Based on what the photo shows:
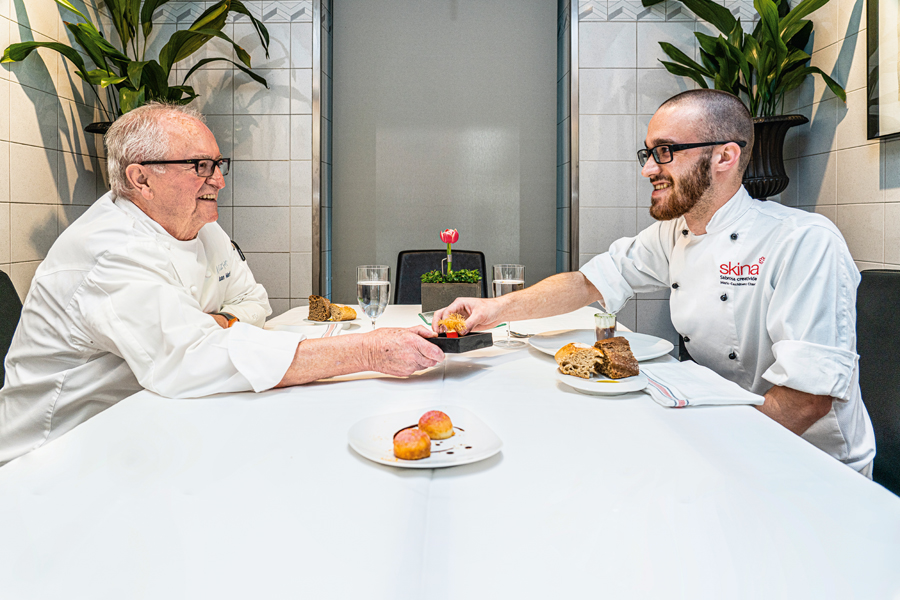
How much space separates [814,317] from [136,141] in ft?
5.27

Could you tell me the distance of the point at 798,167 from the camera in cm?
314

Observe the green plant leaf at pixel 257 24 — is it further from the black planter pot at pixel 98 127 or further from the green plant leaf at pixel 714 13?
the green plant leaf at pixel 714 13

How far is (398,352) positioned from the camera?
120cm

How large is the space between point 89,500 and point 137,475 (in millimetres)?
72

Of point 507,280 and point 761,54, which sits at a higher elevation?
point 761,54

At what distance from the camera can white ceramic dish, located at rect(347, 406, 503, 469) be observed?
775 millimetres

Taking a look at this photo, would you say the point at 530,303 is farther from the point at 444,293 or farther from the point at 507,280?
the point at 444,293

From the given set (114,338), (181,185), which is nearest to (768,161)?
(181,185)

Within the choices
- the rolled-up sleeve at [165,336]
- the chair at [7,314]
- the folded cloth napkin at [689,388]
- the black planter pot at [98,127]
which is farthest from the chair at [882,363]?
the black planter pot at [98,127]

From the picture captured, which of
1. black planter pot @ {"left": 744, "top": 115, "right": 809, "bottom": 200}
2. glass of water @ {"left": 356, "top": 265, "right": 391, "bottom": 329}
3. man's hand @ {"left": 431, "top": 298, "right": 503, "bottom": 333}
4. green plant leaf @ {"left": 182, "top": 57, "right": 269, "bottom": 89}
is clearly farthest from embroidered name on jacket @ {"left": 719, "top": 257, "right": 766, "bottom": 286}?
green plant leaf @ {"left": 182, "top": 57, "right": 269, "bottom": 89}

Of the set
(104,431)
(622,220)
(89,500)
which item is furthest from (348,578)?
(622,220)

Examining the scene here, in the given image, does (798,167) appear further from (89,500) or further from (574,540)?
(89,500)

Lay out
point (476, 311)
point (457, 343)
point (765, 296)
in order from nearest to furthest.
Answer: point (457, 343) → point (765, 296) → point (476, 311)

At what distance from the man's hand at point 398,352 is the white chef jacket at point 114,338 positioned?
15 centimetres
